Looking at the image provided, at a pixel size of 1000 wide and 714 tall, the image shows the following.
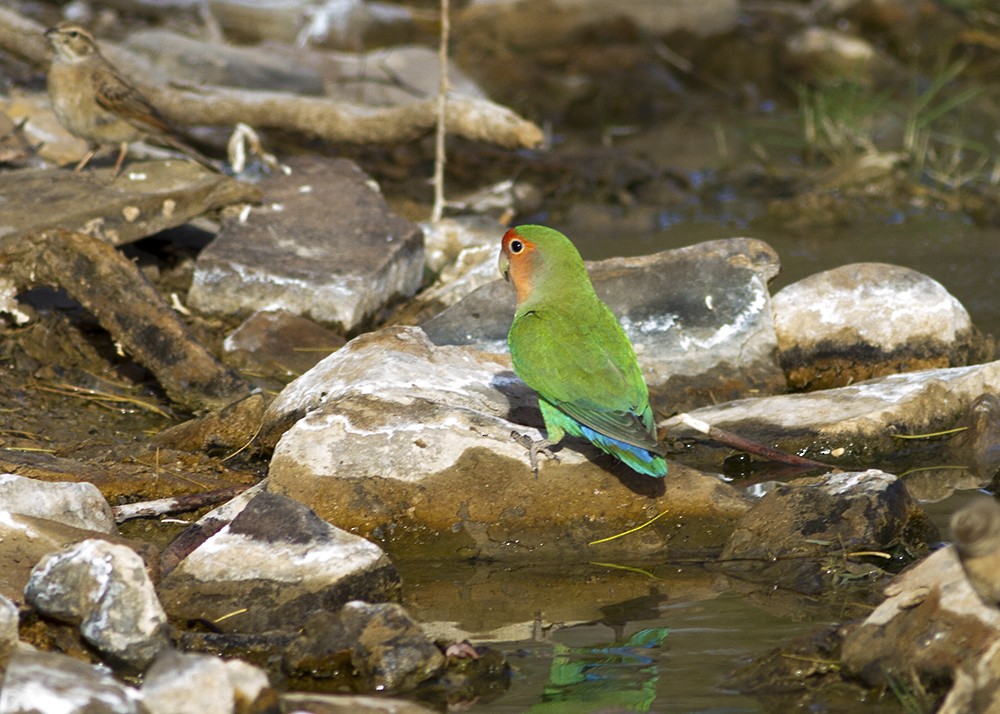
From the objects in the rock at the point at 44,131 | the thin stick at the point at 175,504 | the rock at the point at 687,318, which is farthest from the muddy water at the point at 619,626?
the rock at the point at 44,131

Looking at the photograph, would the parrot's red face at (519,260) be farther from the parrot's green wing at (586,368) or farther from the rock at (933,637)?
the rock at (933,637)

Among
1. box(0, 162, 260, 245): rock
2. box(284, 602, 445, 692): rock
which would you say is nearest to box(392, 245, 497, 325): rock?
box(0, 162, 260, 245): rock

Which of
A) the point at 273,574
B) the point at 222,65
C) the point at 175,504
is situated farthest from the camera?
the point at 222,65

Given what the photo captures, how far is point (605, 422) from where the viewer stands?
459 centimetres

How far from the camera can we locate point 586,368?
4.79 meters

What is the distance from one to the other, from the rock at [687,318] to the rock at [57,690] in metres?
3.44

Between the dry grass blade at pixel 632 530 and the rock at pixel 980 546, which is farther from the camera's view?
the dry grass blade at pixel 632 530

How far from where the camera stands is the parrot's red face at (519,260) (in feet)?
17.1

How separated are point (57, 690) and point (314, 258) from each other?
4300 millimetres

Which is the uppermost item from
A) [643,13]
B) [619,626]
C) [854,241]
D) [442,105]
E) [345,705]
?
[442,105]

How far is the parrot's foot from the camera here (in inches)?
192

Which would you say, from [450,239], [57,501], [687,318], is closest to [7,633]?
[57,501]

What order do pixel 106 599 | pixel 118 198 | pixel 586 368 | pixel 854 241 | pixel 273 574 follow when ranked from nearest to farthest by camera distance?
pixel 106 599
pixel 273 574
pixel 586 368
pixel 118 198
pixel 854 241

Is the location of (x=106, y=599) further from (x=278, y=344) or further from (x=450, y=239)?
(x=450, y=239)
